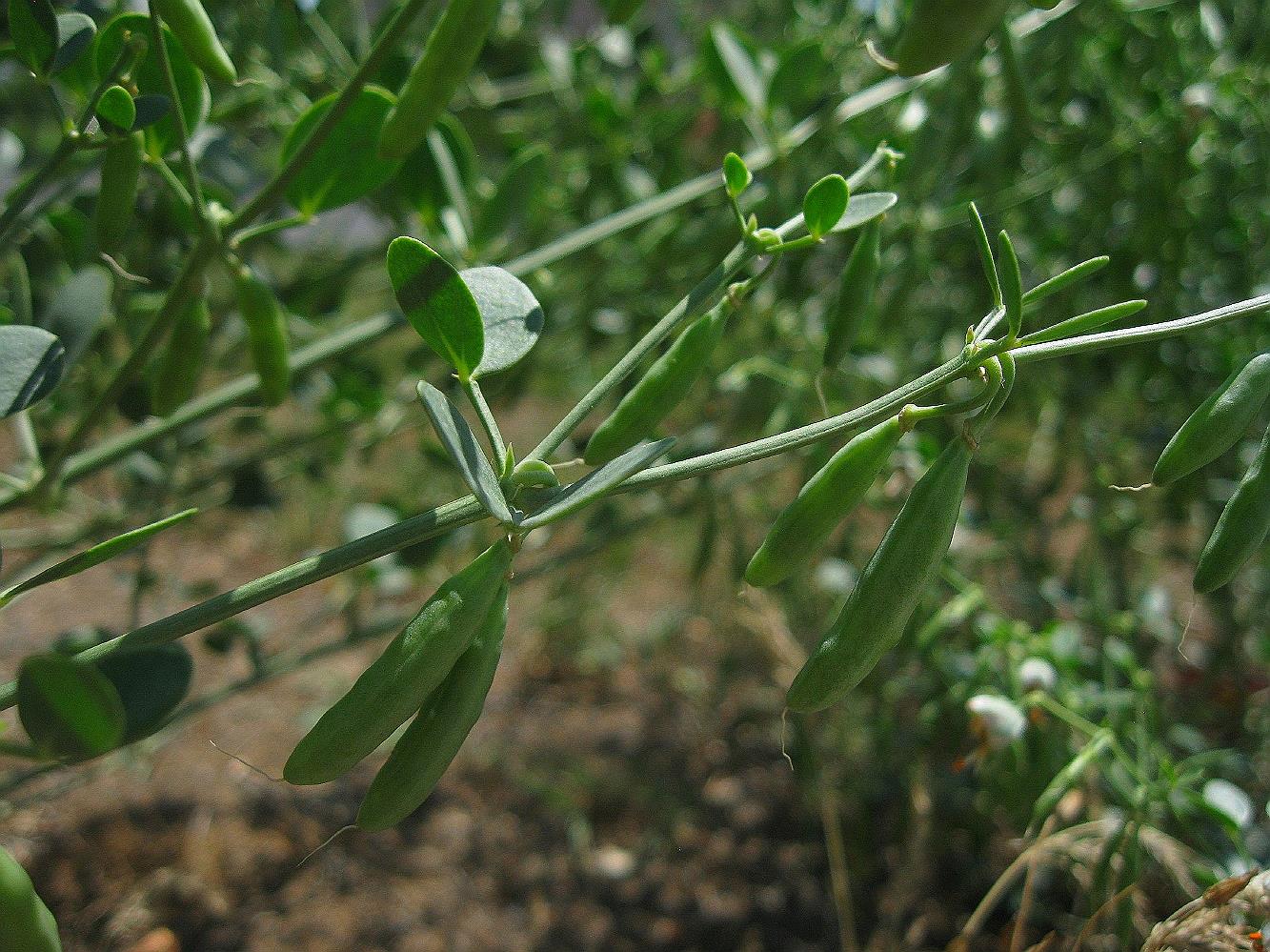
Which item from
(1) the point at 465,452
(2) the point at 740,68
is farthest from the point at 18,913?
(2) the point at 740,68

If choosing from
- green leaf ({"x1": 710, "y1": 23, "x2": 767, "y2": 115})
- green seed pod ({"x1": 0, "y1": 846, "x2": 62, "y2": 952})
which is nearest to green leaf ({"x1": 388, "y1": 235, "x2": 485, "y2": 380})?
green seed pod ({"x1": 0, "y1": 846, "x2": 62, "y2": 952})

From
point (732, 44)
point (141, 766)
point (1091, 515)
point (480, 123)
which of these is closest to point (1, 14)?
A: point (480, 123)

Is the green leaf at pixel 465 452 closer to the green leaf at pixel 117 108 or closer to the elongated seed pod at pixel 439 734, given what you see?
the elongated seed pod at pixel 439 734

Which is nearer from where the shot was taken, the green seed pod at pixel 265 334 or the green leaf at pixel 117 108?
the green leaf at pixel 117 108

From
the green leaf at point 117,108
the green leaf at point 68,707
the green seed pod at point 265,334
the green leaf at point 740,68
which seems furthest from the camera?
the green leaf at point 740,68

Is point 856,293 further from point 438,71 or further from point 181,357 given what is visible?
point 181,357

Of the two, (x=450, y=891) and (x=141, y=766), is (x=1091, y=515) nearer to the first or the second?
(x=450, y=891)

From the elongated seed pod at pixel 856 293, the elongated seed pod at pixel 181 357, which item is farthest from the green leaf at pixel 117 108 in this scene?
the elongated seed pod at pixel 856 293
